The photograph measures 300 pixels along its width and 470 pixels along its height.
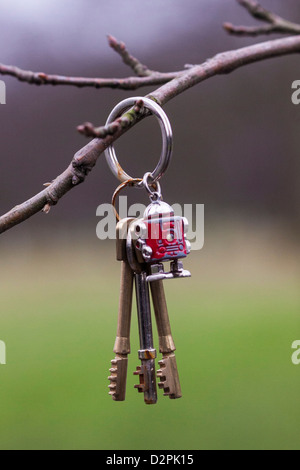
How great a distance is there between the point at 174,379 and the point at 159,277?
0.08 m

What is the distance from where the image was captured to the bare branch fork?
0.42 meters

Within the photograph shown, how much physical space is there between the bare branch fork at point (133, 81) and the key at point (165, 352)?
10cm

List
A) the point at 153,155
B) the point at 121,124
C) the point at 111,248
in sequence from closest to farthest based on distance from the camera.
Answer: the point at 121,124 < the point at 153,155 < the point at 111,248

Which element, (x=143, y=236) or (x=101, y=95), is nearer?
(x=143, y=236)

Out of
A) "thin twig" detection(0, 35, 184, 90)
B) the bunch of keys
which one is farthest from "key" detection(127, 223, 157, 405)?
"thin twig" detection(0, 35, 184, 90)

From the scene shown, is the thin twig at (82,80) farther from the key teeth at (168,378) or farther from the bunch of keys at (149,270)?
the key teeth at (168,378)

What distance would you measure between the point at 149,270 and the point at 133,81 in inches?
5.6

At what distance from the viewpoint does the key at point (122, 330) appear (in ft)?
1.43

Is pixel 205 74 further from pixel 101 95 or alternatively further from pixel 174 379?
pixel 101 95

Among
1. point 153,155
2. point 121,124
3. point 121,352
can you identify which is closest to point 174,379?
point 121,352

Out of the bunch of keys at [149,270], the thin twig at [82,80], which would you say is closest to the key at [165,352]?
the bunch of keys at [149,270]

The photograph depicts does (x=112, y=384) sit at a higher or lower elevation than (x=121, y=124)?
lower

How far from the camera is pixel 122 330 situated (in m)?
0.44

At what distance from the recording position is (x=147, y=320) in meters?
0.44
